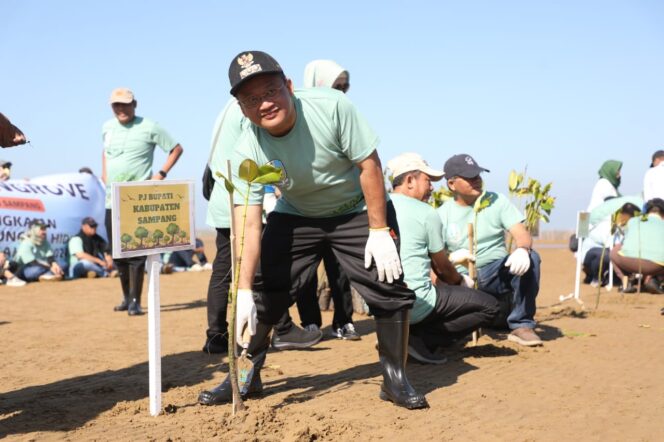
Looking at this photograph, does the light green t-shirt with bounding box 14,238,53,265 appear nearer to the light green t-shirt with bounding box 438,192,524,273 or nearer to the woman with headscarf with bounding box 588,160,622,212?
the light green t-shirt with bounding box 438,192,524,273

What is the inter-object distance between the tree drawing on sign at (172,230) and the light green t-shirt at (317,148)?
0.33 m

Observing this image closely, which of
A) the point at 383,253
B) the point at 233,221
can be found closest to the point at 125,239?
the point at 233,221

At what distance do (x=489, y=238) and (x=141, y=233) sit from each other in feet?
9.96

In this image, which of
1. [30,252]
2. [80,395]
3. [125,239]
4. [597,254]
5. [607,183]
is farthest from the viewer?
[30,252]

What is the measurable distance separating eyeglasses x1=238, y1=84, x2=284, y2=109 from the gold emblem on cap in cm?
15

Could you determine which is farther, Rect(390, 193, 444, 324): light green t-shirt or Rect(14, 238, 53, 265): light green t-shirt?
Rect(14, 238, 53, 265): light green t-shirt

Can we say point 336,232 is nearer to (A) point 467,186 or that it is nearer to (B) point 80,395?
(B) point 80,395

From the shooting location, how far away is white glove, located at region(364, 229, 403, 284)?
3516 millimetres

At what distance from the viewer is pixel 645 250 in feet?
29.6

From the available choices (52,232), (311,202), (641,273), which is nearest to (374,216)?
(311,202)

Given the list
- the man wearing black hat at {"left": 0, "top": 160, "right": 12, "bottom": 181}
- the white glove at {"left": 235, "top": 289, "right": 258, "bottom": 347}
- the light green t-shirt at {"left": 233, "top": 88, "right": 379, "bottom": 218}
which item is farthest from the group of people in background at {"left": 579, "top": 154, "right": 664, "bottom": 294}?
the man wearing black hat at {"left": 0, "top": 160, "right": 12, "bottom": 181}

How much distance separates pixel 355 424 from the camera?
335cm

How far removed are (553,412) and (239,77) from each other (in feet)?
7.27

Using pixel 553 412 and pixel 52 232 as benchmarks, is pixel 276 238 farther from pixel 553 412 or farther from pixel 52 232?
pixel 52 232
